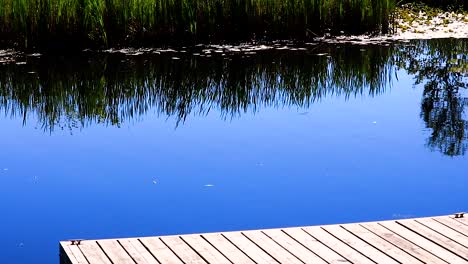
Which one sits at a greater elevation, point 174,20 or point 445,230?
point 174,20

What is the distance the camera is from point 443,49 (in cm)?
1022

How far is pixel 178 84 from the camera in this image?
27.5ft

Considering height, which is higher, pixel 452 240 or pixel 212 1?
pixel 212 1

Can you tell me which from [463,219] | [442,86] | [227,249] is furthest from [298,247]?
[442,86]

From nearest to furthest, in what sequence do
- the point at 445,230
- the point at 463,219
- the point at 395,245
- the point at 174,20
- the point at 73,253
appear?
the point at 73,253 < the point at 395,245 < the point at 445,230 < the point at 463,219 < the point at 174,20

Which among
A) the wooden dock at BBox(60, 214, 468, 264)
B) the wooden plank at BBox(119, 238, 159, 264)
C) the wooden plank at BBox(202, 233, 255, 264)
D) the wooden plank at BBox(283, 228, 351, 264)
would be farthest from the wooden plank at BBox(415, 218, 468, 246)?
the wooden plank at BBox(119, 238, 159, 264)

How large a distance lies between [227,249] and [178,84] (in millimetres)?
4608

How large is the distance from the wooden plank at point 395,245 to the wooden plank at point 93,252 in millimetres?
1000

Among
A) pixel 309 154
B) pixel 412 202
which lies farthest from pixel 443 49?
pixel 412 202

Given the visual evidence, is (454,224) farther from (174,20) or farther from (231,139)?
(174,20)

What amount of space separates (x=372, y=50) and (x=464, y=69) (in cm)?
116

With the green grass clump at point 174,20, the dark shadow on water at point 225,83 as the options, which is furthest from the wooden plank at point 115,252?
the green grass clump at point 174,20

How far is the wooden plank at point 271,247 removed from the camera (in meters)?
3.77

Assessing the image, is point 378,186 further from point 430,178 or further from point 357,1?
point 357,1
